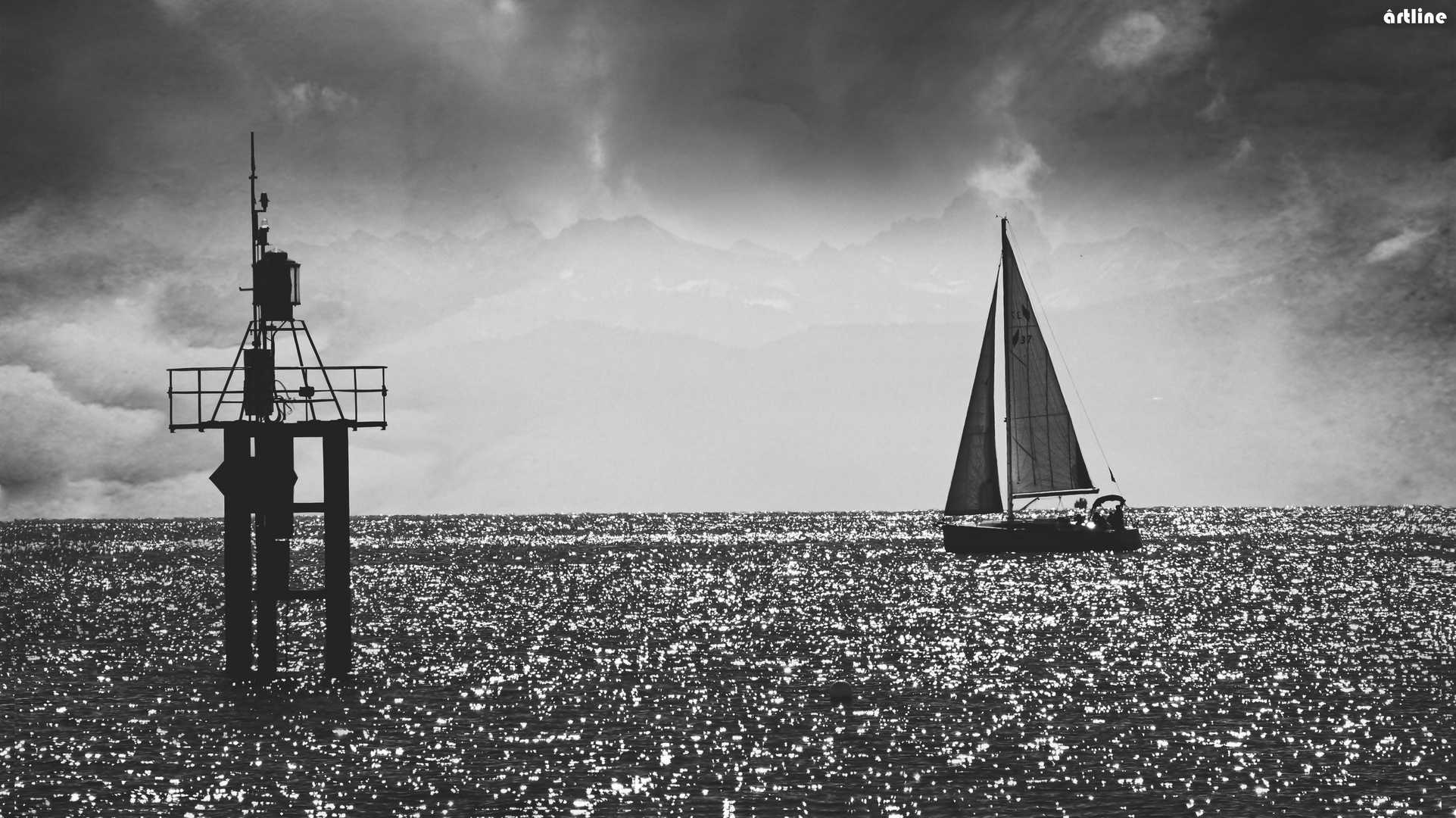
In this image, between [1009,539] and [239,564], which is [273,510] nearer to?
[239,564]

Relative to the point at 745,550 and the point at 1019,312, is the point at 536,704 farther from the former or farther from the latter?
the point at 745,550

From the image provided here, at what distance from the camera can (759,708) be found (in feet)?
150

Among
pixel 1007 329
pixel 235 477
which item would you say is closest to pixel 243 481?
pixel 235 477

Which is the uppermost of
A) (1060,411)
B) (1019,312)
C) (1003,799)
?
(1019,312)

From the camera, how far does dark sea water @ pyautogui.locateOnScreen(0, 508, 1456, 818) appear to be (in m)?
34.2

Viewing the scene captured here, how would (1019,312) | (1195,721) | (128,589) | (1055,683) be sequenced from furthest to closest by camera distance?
(128,589)
(1019,312)
(1055,683)
(1195,721)

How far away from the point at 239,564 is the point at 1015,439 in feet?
194

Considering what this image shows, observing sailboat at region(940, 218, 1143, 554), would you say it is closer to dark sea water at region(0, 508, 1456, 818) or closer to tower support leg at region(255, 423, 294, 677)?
dark sea water at region(0, 508, 1456, 818)

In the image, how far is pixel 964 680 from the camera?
50.5 metres

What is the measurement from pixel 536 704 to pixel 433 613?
3422 cm

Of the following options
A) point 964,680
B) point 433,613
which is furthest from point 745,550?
point 964,680

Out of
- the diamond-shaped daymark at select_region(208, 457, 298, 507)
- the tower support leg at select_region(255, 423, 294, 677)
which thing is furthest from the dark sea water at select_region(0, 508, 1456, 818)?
the diamond-shaped daymark at select_region(208, 457, 298, 507)

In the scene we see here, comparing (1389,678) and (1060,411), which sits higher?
(1060,411)

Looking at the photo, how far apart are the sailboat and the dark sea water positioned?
8.61 m
